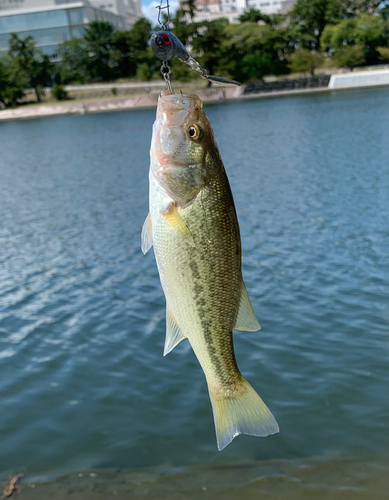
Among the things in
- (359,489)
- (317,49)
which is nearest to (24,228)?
(359,489)

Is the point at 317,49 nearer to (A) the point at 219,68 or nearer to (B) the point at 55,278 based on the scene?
(A) the point at 219,68

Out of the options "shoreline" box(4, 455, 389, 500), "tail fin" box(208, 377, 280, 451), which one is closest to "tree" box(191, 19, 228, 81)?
"shoreline" box(4, 455, 389, 500)

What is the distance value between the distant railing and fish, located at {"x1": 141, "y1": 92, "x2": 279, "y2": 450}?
87984mm

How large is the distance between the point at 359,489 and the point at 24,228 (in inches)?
540

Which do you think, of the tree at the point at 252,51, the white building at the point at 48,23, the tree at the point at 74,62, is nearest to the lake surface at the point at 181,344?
the tree at the point at 252,51

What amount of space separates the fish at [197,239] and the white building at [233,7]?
16982 cm

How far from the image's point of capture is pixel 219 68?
92000 mm

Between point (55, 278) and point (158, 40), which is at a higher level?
Result: point (158, 40)

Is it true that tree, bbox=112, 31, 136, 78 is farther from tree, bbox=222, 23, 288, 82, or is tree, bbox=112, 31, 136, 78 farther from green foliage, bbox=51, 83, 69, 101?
tree, bbox=222, 23, 288, 82

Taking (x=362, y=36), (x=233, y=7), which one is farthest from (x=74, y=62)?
(x=233, y=7)

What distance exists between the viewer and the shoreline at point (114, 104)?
86.0 metres

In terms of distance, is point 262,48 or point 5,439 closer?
point 5,439

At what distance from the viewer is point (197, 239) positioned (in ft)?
9.40

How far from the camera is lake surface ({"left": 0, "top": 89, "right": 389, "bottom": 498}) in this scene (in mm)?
6609
